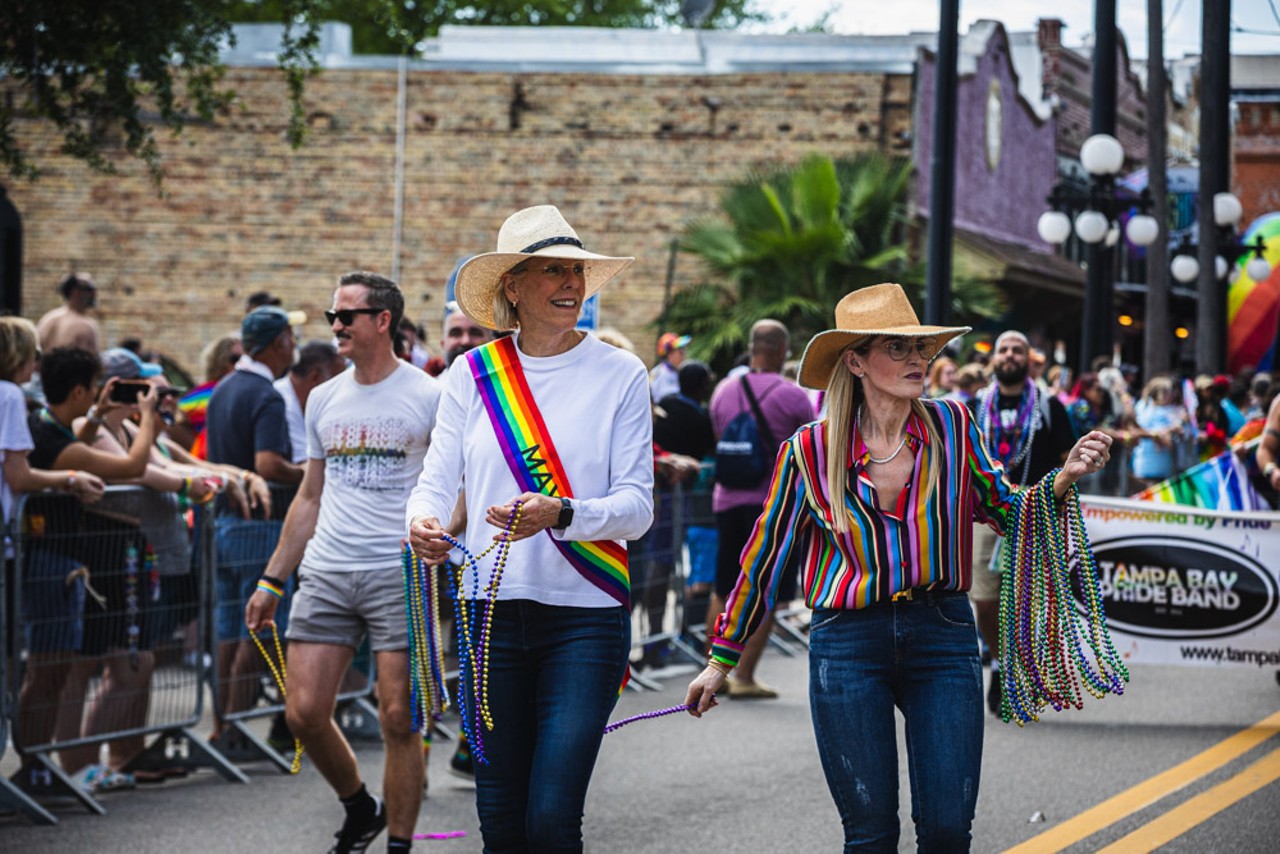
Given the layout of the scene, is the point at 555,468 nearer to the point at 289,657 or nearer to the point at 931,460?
the point at 931,460

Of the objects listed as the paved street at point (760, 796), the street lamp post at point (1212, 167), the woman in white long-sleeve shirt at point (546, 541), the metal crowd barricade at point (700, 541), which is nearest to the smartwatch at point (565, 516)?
the woman in white long-sleeve shirt at point (546, 541)

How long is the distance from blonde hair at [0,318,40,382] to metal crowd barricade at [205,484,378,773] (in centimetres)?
121

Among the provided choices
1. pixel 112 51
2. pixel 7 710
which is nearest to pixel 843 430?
pixel 7 710

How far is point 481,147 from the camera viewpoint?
28906 millimetres

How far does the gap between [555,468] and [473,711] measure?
65 centimetres

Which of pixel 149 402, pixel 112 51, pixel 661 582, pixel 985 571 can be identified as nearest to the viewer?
pixel 149 402

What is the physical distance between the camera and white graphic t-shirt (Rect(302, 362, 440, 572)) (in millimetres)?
6523

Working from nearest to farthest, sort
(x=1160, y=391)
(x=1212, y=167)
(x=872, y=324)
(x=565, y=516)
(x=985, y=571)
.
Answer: (x=565, y=516) → (x=872, y=324) → (x=985, y=571) → (x=1160, y=391) → (x=1212, y=167)

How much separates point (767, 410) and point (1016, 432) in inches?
58.9

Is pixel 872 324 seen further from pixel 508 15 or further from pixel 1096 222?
pixel 508 15

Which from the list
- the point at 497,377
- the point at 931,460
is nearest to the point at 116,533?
the point at 497,377

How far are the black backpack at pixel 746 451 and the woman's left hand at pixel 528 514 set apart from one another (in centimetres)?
615

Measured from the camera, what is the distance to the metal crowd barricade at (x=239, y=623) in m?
8.64

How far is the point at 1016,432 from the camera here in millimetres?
10016
